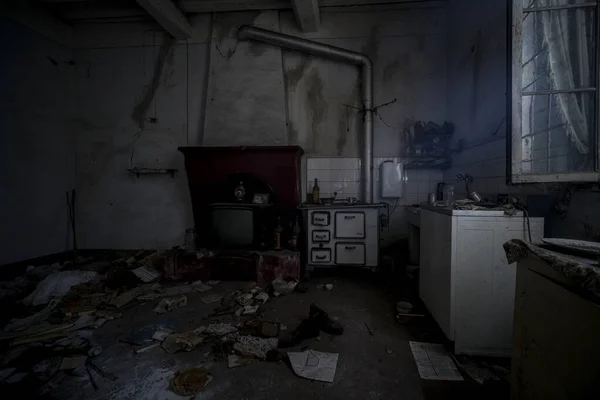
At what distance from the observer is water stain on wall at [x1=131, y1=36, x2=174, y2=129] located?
152 inches

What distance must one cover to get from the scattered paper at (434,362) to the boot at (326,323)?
48 centimetres

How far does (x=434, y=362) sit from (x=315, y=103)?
10.2 feet

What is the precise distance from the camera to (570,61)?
1566 millimetres

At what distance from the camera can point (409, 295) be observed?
2617 mm

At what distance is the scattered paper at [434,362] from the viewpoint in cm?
149

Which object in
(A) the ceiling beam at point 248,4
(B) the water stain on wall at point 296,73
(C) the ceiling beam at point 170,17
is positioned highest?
(A) the ceiling beam at point 248,4

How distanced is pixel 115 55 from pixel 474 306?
512 centimetres

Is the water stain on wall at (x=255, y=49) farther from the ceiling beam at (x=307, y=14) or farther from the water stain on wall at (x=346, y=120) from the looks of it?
the water stain on wall at (x=346, y=120)

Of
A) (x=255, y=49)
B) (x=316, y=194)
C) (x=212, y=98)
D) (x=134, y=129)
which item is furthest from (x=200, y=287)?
(x=255, y=49)

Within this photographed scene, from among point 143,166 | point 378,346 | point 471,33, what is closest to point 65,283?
point 143,166

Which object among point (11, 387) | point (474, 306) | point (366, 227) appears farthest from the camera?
point (366, 227)

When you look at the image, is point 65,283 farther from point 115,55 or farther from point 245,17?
point 245,17

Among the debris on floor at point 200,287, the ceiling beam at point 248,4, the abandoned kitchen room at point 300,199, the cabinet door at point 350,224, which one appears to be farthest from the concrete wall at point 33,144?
the cabinet door at point 350,224

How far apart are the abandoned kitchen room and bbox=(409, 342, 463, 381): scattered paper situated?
19 mm
